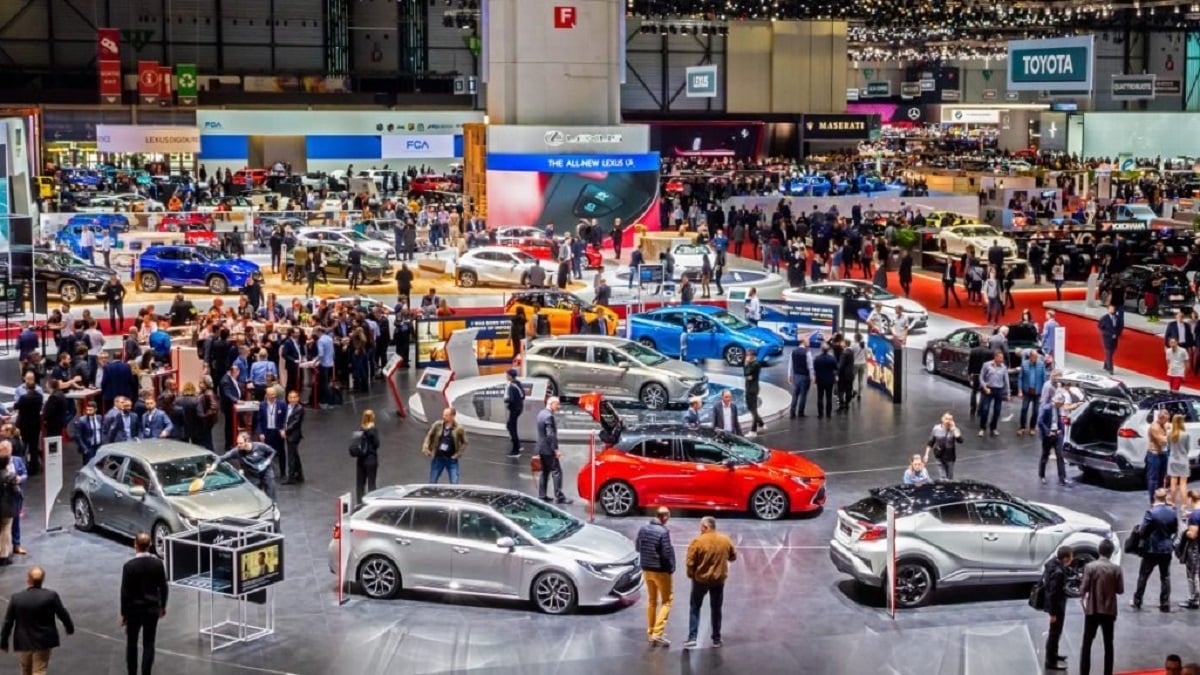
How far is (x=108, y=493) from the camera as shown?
18406mm

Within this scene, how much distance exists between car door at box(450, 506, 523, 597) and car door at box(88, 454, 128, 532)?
4632 mm

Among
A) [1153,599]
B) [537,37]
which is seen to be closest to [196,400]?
[1153,599]

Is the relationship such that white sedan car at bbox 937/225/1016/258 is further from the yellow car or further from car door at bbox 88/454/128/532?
car door at bbox 88/454/128/532

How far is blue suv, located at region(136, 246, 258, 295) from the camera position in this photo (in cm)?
Result: 3850

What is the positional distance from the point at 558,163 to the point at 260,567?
34574mm

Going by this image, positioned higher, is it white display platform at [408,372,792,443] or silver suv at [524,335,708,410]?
silver suv at [524,335,708,410]

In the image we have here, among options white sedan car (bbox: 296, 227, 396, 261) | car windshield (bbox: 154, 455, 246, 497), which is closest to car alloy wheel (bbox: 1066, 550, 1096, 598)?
car windshield (bbox: 154, 455, 246, 497)

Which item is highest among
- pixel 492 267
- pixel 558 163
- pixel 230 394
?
pixel 558 163

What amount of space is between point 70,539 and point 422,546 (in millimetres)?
5186

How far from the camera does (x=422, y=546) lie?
1606cm

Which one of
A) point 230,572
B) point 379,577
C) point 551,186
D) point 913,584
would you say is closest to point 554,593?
point 379,577

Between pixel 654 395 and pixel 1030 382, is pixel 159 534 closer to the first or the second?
pixel 654 395

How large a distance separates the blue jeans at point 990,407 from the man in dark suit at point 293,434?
10.6 meters

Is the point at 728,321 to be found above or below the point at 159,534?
above
